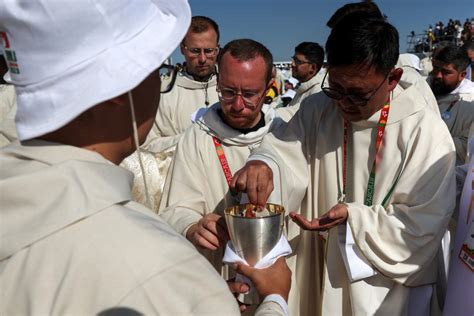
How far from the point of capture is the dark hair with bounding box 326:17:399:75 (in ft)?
7.09

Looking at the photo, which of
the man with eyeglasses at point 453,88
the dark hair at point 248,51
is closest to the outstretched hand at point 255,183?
the dark hair at point 248,51

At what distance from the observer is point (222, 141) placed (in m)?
2.93

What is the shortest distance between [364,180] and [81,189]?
5.96 ft

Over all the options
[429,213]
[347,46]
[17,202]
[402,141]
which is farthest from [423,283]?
[17,202]

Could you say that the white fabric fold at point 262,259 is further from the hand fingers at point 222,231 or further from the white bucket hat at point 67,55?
the white bucket hat at point 67,55

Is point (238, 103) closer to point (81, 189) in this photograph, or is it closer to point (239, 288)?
point (239, 288)

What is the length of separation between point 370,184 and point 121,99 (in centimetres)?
170

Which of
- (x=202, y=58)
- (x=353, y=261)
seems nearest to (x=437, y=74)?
(x=202, y=58)

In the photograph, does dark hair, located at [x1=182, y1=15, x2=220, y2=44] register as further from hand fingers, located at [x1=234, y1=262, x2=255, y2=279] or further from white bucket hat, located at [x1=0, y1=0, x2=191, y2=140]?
white bucket hat, located at [x1=0, y1=0, x2=191, y2=140]

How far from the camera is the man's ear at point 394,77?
229 centimetres

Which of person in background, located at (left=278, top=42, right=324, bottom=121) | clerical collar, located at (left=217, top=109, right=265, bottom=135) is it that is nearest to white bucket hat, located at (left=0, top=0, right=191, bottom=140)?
clerical collar, located at (left=217, top=109, right=265, bottom=135)

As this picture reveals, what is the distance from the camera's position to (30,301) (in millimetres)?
941

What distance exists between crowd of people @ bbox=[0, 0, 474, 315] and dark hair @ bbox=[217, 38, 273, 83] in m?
0.02

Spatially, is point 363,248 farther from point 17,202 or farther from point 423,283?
point 17,202
